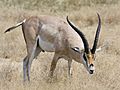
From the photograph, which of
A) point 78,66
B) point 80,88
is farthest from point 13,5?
point 80,88

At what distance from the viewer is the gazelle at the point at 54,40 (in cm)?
956

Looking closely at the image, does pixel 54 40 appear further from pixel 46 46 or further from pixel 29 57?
pixel 29 57

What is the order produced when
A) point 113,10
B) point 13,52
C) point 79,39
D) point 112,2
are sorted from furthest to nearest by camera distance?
1. point 112,2
2. point 113,10
3. point 13,52
4. point 79,39

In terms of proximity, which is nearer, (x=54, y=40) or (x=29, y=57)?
(x=54, y=40)

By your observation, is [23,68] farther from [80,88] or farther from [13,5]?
[13,5]

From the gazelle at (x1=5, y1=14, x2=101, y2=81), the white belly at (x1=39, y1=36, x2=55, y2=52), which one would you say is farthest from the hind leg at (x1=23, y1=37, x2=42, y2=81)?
the white belly at (x1=39, y1=36, x2=55, y2=52)

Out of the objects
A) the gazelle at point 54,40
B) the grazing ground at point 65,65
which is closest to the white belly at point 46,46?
the gazelle at point 54,40

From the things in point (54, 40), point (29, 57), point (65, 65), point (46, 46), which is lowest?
point (65, 65)

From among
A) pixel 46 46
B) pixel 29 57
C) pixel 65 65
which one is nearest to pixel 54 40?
pixel 46 46

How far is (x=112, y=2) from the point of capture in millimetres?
30078

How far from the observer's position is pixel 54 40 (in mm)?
10062

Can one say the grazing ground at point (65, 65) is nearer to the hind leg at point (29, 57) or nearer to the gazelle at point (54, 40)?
the hind leg at point (29, 57)

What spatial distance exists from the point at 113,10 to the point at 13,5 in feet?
28.9

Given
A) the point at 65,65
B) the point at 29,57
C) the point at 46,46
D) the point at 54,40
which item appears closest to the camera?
the point at 54,40
